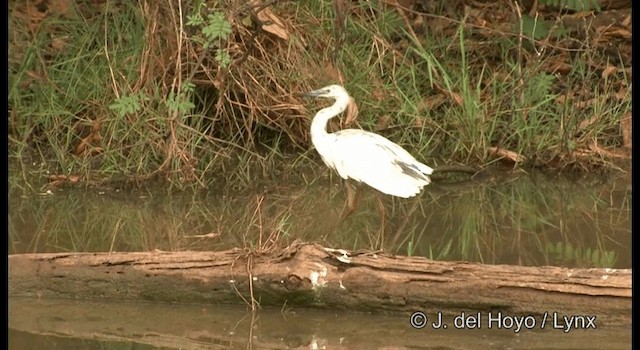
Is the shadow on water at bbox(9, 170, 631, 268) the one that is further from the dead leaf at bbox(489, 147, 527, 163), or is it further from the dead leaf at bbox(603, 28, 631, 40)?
the dead leaf at bbox(603, 28, 631, 40)

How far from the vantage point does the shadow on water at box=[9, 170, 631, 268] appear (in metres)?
5.37

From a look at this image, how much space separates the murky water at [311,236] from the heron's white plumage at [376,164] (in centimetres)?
20

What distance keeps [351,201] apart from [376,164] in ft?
1.32

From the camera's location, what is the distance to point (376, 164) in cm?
555

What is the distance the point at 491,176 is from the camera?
22.2 ft

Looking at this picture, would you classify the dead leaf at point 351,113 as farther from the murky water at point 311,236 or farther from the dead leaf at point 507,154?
the dead leaf at point 507,154

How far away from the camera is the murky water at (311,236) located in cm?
431

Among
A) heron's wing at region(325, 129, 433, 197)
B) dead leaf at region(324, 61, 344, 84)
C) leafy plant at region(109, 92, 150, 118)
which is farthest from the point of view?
dead leaf at region(324, 61, 344, 84)

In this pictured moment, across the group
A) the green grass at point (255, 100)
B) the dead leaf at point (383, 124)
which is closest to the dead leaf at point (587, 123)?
the green grass at point (255, 100)

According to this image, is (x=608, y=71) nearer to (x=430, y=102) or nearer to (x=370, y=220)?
(x=430, y=102)

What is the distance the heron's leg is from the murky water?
0.03 m

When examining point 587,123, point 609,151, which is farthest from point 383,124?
point 609,151

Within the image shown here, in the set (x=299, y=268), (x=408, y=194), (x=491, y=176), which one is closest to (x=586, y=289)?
(x=299, y=268)

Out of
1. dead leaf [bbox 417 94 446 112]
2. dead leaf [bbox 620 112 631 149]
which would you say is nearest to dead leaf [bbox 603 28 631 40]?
dead leaf [bbox 620 112 631 149]
